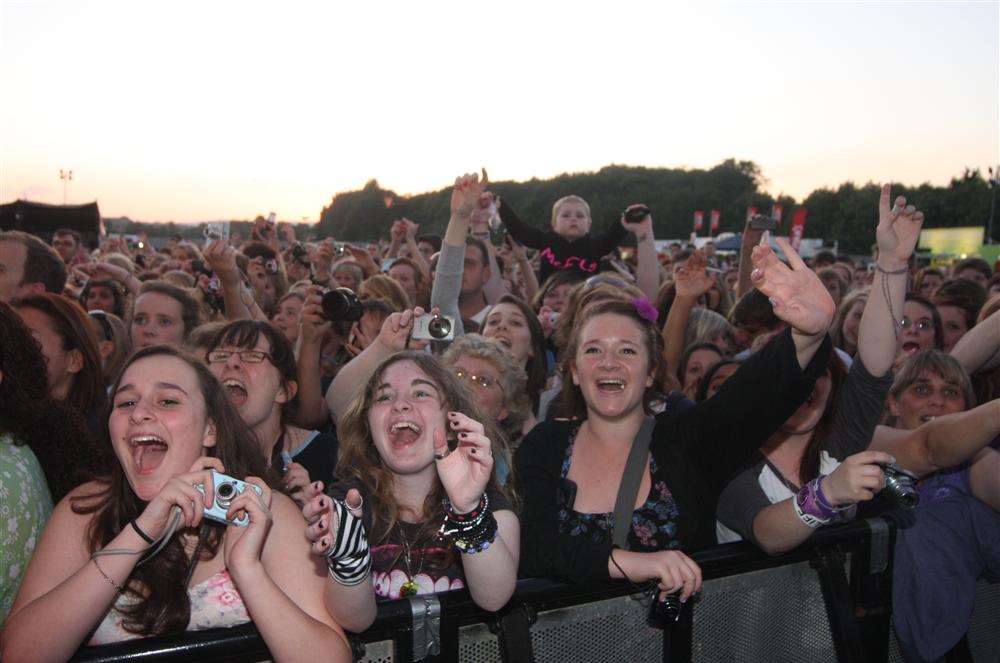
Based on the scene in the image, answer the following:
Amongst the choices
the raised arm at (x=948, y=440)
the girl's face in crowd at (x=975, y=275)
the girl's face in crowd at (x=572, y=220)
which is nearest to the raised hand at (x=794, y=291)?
the raised arm at (x=948, y=440)

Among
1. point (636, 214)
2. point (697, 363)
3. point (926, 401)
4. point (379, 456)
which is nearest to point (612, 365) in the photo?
point (379, 456)

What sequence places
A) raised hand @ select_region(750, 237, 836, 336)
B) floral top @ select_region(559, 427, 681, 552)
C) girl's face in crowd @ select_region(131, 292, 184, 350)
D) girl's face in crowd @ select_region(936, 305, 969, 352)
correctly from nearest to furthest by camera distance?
1. raised hand @ select_region(750, 237, 836, 336)
2. floral top @ select_region(559, 427, 681, 552)
3. girl's face in crowd @ select_region(131, 292, 184, 350)
4. girl's face in crowd @ select_region(936, 305, 969, 352)

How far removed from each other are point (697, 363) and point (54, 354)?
10.5ft

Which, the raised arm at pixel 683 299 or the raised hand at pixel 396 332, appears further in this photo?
the raised arm at pixel 683 299

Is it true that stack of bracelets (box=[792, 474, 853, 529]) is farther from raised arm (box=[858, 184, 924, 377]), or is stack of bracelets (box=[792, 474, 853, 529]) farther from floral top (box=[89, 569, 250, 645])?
floral top (box=[89, 569, 250, 645])

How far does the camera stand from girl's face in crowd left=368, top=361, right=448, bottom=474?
2.36 meters

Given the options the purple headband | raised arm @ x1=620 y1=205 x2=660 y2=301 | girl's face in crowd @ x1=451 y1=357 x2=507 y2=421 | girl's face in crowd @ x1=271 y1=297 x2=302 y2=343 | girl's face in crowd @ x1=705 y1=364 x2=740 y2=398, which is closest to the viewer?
the purple headband

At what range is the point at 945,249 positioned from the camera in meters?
39.9

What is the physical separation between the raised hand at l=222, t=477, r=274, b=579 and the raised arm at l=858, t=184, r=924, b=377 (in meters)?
1.96

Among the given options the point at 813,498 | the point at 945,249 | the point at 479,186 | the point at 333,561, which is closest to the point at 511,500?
the point at 333,561

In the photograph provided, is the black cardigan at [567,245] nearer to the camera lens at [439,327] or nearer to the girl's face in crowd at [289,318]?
the girl's face in crowd at [289,318]

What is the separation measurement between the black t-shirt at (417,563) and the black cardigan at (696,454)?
19 cm

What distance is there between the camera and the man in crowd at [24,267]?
412cm

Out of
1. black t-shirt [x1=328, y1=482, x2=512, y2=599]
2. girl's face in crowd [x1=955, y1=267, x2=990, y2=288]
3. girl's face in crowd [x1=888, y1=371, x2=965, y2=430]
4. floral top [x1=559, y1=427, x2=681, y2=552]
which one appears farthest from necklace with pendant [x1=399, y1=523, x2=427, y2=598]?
girl's face in crowd [x1=955, y1=267, x2=990, y2=288]
